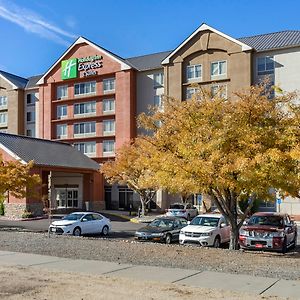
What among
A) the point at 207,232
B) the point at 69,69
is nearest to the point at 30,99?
the point at 69,69

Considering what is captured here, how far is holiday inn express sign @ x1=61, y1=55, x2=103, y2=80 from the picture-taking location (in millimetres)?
64750

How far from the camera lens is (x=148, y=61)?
65.1 meters


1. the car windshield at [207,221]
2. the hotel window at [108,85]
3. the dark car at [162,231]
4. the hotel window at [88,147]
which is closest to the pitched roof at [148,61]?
the hotel window at [108,85]

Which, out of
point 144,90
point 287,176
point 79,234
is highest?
point 144,90

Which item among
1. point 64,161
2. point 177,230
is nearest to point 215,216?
point 177,230

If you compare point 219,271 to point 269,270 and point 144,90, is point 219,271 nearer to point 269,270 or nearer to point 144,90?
point 269,270

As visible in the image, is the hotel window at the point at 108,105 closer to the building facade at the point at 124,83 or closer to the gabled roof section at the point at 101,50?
the building facade at the point at 124,83

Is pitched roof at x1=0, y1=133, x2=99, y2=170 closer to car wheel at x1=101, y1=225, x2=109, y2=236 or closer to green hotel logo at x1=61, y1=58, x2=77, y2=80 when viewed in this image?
green hotel logo at x1=61, y1=58, x2=77, y2=80

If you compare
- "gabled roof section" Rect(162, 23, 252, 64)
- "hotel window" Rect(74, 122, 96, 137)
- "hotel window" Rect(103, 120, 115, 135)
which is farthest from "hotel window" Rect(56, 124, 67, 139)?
"gabled roof section" Rect(162, 23, 252, 64)

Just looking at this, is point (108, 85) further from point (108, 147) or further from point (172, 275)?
point (172, 275)

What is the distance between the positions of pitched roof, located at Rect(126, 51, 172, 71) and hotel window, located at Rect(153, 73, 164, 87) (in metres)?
1.03

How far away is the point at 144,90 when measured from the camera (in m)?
62.6

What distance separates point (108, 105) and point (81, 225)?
125ft

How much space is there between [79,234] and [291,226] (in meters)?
11.9
